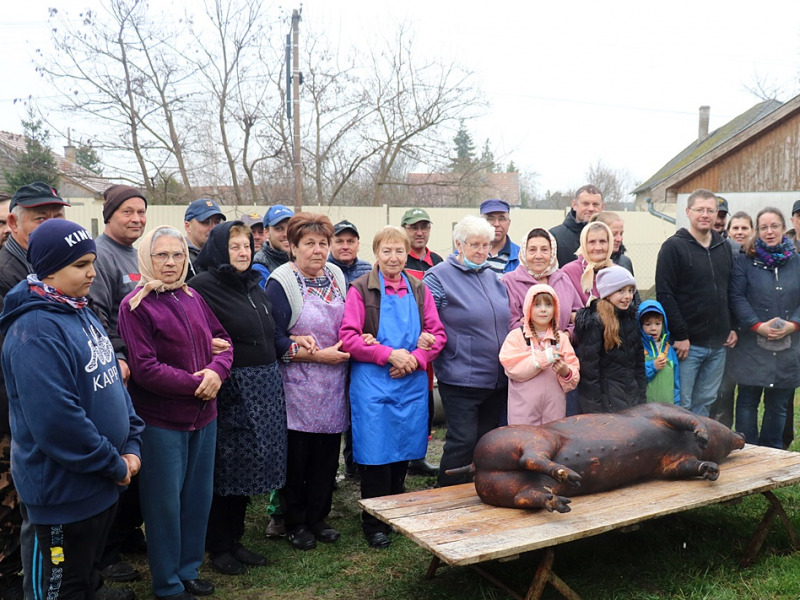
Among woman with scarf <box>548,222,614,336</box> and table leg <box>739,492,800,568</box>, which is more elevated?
woman with scarf <box>548,222,614,336</box>

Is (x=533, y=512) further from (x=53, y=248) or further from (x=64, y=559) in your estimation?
(x=53, y=248)

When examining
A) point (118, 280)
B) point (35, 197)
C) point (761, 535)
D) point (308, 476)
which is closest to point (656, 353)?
point (761, 535)

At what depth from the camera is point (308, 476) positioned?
14.7 feet

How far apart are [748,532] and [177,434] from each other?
11.7ft

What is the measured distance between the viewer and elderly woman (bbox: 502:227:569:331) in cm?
465

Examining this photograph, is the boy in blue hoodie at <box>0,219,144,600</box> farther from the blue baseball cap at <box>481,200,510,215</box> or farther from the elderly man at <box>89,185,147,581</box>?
the blue baseball cap at <box>481,200,510,215</box>

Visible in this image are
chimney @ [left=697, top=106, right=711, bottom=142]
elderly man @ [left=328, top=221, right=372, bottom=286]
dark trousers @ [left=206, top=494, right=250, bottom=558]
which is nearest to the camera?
dark trousers @ [left=206, top=494, right=250, bottom=558]

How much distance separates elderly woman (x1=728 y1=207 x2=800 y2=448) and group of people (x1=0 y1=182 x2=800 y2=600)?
2 cm

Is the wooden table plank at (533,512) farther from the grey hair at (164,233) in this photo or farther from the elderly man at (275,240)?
the elderly man at (275,240)

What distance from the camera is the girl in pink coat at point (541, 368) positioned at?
4297mm

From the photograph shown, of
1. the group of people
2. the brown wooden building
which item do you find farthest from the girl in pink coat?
the brown wooden building

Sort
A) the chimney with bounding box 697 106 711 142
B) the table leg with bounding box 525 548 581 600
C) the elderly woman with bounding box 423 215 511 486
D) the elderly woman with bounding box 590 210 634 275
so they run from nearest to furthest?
the table leg with bounding box 525 548 581 600, the elderly woman with bounding box 423 215 511 486, the elderly woman with bounding box 590 210 634 275, the chimney with bounding box 697 106 711 142

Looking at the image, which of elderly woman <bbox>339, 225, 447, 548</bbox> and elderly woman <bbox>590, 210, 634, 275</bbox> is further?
elderly woman <bbox>590, 210, 634, 275</bbox>

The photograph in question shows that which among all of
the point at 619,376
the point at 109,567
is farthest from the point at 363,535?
the point at 619,376
